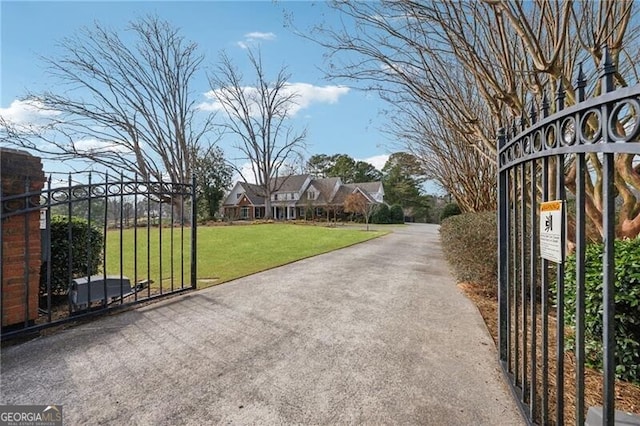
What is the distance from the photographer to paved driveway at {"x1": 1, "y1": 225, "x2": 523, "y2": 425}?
90.9 inches

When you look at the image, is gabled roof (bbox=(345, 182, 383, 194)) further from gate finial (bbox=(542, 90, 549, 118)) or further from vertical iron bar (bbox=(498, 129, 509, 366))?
gate finial (bbox=(542, 90, 549, 118))

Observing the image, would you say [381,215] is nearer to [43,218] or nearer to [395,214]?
[395,214]

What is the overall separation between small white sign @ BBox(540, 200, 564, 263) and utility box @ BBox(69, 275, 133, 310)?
16.5 feet

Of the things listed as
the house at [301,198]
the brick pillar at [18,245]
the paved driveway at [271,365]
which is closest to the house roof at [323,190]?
the house at [301,198]

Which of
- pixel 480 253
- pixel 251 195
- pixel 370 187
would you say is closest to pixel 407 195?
pixel 370 187

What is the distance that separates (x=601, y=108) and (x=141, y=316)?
5159 mm

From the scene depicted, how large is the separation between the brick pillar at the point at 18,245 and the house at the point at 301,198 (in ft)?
112

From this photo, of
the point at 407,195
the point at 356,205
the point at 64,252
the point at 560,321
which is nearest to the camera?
the point at 560,321

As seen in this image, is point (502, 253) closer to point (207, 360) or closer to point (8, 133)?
point (207, 360)

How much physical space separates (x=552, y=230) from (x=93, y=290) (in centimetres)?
542

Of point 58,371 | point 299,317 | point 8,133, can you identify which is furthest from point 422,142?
point 8,133

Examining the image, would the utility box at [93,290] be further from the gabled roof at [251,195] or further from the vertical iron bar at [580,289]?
the gabled roof at [251,195]

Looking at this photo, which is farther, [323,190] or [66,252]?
[323,190]

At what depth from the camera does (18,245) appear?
11.7 feet
